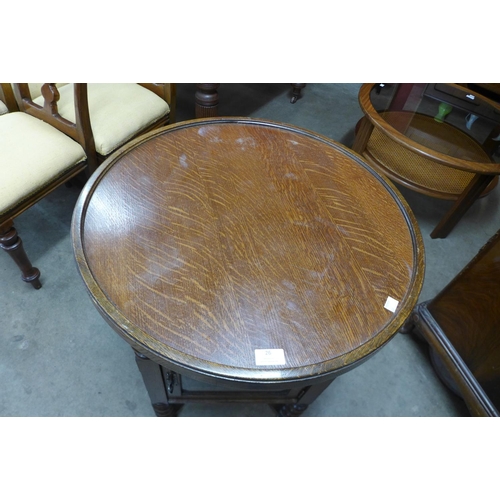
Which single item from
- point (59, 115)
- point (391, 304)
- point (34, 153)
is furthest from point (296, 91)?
point (391, 304)

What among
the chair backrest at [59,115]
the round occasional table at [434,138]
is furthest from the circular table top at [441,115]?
the chair backrest at [59,115]

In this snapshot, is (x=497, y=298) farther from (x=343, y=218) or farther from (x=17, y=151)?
(x=17, y=151)

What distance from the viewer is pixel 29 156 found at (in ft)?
3.36

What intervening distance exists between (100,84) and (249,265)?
3.35 feet

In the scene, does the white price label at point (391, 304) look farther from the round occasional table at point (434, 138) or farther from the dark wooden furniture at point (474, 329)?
the round occasional table at point (434, 138)

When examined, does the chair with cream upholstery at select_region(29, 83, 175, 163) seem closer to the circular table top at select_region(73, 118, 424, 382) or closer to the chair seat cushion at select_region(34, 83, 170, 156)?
the chair seat cushion at select_region(34, 83, 170, 156)

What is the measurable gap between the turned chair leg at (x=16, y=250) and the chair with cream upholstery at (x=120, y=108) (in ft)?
1.20

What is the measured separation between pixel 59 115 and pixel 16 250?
0.45 metres

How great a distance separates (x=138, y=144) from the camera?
897 mm

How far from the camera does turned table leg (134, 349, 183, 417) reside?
2.24 feet

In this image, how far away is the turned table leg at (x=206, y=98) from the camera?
1359 millimetres

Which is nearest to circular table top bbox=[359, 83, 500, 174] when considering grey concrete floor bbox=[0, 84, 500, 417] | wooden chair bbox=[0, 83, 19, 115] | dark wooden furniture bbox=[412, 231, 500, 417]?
grey concrete floor bbox=[0, 84, 500, 417]

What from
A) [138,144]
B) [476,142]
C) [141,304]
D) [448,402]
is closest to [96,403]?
[141,304]

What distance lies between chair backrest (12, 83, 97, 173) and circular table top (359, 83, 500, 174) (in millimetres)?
1044
